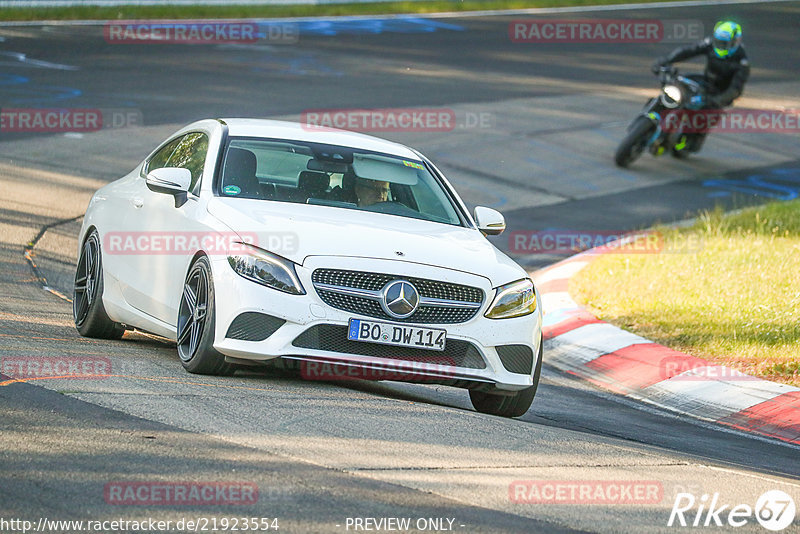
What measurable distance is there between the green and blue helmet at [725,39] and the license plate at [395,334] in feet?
44.4

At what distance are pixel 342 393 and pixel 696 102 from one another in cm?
1362

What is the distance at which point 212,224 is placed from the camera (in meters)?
7.38

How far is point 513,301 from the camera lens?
7.38 m

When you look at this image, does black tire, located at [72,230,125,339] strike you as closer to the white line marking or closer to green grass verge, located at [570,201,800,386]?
green grass verge, located at [570,201,800,386]

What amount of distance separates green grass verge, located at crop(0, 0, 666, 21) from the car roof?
20.9 metres

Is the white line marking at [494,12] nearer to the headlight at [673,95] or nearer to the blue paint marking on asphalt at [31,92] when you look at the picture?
the blue paint marking on asphalt at [31,92]

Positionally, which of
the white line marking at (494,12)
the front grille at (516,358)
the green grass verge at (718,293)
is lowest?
the white line marking at (494,12)

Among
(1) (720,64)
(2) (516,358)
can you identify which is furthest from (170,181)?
(1) (720,64)

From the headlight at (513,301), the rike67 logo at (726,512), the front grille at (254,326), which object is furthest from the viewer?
the headlight at (513,301)

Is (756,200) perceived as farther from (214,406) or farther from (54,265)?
(214,406)

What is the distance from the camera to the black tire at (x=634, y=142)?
19203 mm

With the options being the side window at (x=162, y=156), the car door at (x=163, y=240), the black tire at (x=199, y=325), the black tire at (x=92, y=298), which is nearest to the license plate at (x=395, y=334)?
the black tire at (x=199, y=325)

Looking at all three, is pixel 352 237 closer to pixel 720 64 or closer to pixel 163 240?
pixel 163 240

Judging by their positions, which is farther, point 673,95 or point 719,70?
point 719,70
